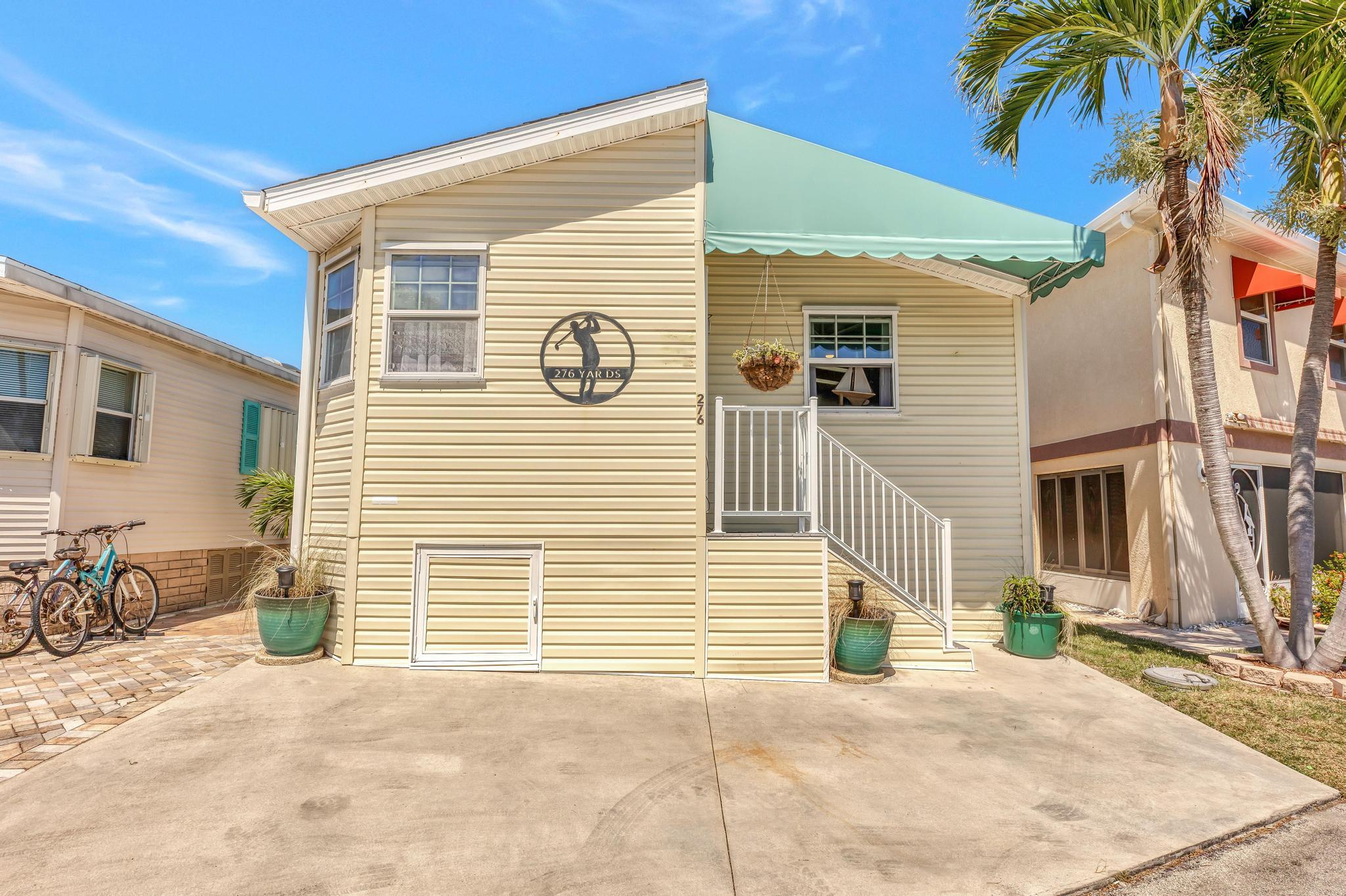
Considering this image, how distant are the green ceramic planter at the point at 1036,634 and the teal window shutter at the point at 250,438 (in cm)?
1069

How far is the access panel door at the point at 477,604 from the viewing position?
19.3 feet

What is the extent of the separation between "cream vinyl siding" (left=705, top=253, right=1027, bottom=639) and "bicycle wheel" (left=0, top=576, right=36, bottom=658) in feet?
22.9

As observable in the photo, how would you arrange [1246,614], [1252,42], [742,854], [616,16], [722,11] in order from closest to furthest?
[742,854] < [1252,42] < [722,11] < [616,16] < [1246,614]

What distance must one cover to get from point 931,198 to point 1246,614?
768 cm

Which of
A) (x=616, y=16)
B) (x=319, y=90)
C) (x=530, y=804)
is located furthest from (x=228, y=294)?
(x=530, y=804)

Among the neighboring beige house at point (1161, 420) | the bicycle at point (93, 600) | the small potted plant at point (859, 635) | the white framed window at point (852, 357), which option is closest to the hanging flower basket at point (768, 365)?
the white framed window at point (852, 357)

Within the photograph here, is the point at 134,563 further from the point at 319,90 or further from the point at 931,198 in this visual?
the point at 931,198

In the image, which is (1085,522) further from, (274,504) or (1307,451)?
(274,504)

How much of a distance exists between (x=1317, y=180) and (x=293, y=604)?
419 inches

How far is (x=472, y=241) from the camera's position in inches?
243

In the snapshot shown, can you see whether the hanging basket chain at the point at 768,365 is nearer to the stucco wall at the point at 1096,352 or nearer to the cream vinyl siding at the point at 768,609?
the cream vinyl siding at the point at 768,609

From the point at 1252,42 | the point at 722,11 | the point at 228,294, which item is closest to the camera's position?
the point at 1252,42

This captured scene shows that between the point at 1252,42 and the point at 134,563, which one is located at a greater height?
the point at 1252,42

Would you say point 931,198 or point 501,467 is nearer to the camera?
point 501,467
